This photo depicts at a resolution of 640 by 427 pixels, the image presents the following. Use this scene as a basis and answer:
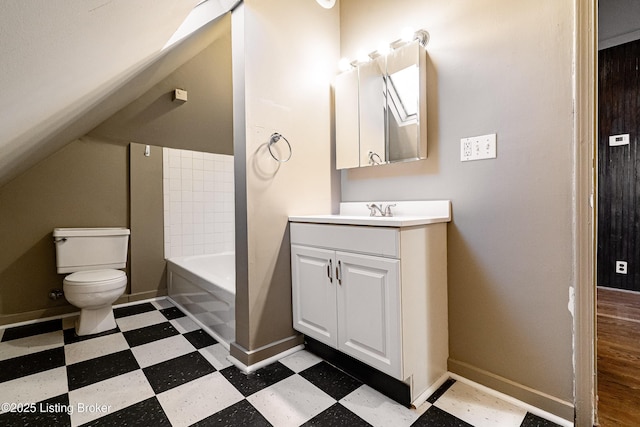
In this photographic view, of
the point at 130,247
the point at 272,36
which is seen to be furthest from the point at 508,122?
the point at 130,247

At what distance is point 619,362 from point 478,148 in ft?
4.75

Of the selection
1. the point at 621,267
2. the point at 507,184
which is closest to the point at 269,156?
the point at 507,184

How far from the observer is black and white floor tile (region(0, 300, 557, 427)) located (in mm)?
1158

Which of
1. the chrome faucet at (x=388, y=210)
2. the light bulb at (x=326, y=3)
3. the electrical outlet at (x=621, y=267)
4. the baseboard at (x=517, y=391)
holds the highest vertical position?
the light bulb at (x=326, y=3)

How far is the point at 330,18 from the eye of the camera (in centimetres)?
194

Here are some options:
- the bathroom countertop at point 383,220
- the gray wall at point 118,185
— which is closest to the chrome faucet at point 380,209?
the bathroom countertop at point 383,220

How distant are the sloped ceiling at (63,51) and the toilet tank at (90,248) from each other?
0.96m

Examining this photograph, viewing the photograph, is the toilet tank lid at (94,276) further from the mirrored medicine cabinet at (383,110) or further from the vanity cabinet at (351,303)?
the mirrored medicine cabinet at (383,110)

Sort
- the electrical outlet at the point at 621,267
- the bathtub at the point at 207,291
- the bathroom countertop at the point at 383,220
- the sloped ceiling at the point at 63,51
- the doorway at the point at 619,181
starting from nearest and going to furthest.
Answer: the sloped ceiling at the point at 63,51, the bathroom countertop at the point at 383,220, the bathtub at the point at 207,291, the doorway at the point at 619,181, the electrical outlet at the point at 621,267

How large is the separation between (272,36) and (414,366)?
1.84 m

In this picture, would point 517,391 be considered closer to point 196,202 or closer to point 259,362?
point 259,362

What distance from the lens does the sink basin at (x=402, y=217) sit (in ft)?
4.02

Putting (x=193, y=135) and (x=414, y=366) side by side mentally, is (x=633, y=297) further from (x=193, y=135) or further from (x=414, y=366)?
(x=193, y=135)

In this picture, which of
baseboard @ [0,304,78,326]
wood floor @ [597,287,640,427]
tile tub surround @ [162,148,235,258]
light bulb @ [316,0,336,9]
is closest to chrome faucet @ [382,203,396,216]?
wood floor @ [597,287,640,427]
